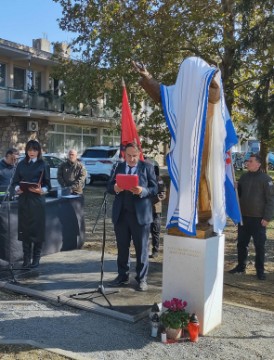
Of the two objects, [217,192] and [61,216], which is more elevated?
[217,192]

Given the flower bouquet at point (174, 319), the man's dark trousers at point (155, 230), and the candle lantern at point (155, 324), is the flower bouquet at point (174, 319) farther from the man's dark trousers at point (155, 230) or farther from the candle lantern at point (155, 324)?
the man's dark trousers at point (155, 230)

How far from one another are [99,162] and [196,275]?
655 inches

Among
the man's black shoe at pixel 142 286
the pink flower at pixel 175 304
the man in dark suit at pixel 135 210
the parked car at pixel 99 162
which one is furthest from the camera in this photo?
the parked car at pixel 99 162

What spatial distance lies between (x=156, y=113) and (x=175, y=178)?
1027 centimetres

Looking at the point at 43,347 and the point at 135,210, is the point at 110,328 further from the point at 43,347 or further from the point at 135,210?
the point at 135,210

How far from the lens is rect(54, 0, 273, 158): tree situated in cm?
1288

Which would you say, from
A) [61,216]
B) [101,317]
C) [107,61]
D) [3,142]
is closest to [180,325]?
[101,317]

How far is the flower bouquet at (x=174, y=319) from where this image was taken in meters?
4.41

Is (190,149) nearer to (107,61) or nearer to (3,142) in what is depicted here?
(107,61)

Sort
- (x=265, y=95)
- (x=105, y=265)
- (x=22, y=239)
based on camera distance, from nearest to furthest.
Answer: (x=22, y=239), (x=105, y=265), (x=265, y=95)

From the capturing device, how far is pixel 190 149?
4477 mm

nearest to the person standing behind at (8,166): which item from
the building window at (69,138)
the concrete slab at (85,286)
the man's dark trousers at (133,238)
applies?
the concrete slab at (85,286)

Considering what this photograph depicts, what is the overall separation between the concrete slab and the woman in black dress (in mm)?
423

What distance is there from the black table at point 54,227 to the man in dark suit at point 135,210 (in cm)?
188
